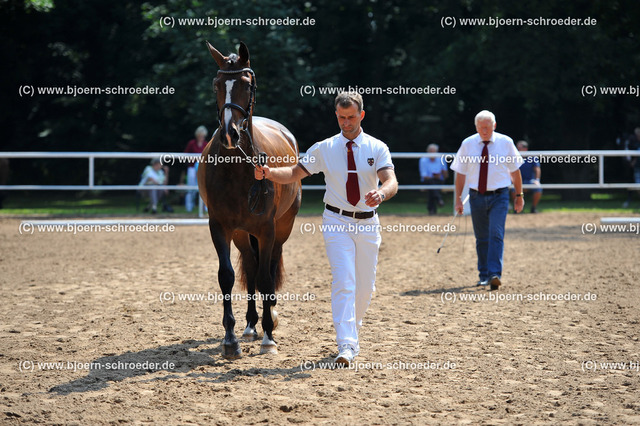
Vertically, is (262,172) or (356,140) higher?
(356,140)

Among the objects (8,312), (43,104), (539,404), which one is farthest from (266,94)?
(539,404)

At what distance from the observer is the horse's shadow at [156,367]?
16.3 feet

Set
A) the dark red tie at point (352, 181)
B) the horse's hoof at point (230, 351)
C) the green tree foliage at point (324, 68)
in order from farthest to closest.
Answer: the green tree foliage at point (324, 68), the horse's hoof at point (230, 351), the dark red tie at point (352, 181)

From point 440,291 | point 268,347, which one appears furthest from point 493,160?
point 268,347

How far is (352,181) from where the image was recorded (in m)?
5.42

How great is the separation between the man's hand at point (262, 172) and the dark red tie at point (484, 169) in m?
3.85

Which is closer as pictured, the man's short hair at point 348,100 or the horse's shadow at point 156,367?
the horse's shadow at point 156,367

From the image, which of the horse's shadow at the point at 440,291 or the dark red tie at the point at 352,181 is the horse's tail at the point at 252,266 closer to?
the dark red tie at the point at 352,181

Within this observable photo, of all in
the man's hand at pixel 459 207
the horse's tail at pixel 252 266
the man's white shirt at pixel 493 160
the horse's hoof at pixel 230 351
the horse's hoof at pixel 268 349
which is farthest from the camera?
the man's hand at pixel 459 207

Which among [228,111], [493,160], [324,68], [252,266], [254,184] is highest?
[324,68]

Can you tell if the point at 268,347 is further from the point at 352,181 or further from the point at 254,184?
the point at 352,181

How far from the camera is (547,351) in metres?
5.87

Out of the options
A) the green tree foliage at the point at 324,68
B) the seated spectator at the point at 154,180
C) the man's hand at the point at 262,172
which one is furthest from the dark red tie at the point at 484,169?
the green tree foliage at the point at 324,68

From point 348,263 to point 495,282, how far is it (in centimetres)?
372
